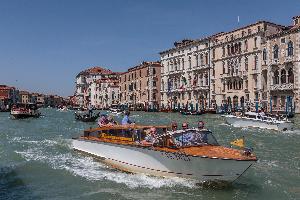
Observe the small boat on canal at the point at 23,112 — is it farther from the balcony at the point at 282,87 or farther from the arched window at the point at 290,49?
the arched window at the point at 290,49

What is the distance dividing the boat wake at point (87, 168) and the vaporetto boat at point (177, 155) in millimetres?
197

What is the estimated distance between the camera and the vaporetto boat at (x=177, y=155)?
9.88 m

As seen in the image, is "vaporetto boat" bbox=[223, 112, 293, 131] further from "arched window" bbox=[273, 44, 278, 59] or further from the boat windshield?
"arched window" bbox=[273, 44, 278, 59]

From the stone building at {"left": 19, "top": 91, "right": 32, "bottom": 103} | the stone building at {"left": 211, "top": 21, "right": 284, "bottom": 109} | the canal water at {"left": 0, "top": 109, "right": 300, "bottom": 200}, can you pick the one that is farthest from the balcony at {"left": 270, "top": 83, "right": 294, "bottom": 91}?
the stone building at {"left": 19, "top": 91, "right": 32, "bottom": 103}

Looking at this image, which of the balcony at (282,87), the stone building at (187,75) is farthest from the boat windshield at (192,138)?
the stone building at (187,75)

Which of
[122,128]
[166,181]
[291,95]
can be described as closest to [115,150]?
[122,128]

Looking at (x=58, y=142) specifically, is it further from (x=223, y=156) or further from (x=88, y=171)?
A: (x=223, y=156)

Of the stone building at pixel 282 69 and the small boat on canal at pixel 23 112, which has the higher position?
the stone building at pixel 282 69

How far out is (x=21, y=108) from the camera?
47000mm

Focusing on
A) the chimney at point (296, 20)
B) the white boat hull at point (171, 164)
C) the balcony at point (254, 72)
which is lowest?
the white boat hull at point (171, 164)

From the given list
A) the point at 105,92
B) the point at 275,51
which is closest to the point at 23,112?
the point at 275,51

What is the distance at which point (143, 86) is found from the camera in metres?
76.2

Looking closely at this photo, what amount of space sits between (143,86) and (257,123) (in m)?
49.3

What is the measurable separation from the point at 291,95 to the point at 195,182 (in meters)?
36.2
